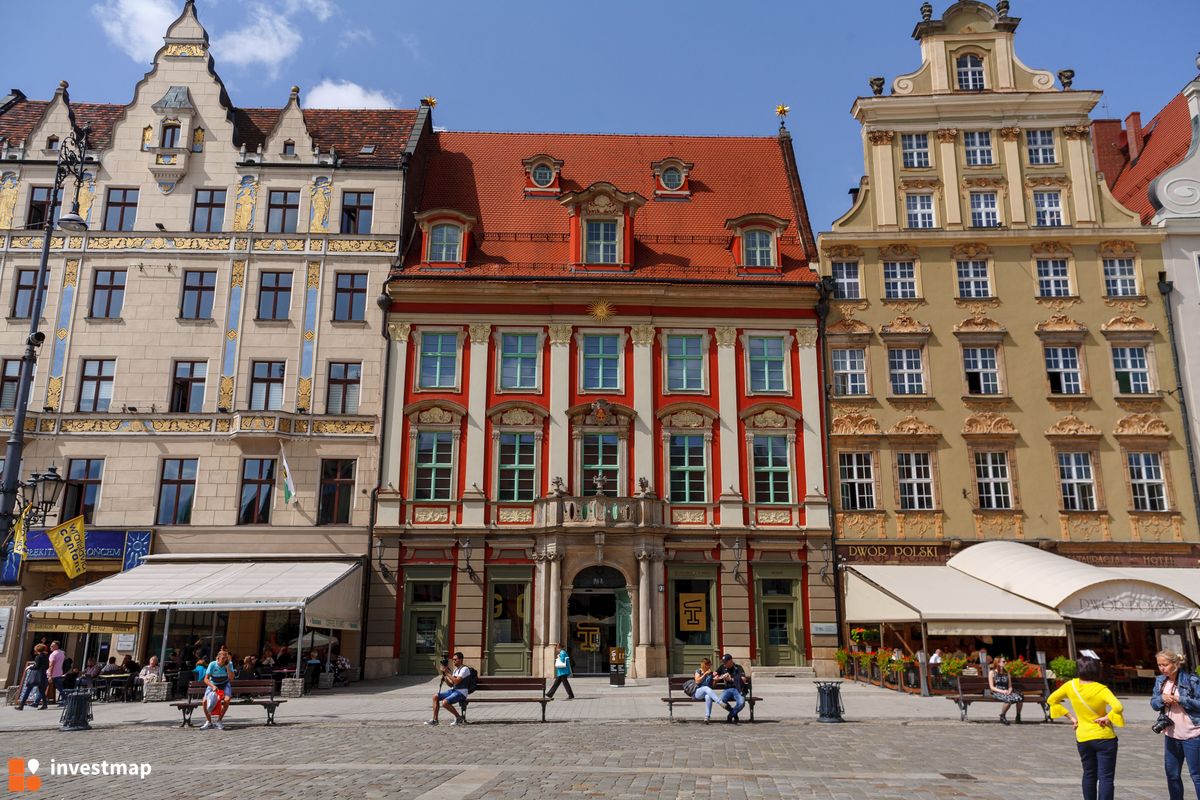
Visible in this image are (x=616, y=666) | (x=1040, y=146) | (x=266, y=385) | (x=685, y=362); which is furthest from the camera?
(x=1040, y=146)

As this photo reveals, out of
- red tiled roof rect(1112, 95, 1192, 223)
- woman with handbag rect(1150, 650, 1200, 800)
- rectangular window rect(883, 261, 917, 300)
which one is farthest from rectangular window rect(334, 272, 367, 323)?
red tiled roof rect(1112, 95, 1192, 223)

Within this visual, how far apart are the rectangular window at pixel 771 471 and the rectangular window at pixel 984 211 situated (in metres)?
10.7

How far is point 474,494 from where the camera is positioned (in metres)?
30.1

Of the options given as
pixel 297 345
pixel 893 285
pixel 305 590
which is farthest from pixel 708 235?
pixel 305 590

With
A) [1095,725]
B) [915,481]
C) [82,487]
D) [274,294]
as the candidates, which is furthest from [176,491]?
[1095,725]

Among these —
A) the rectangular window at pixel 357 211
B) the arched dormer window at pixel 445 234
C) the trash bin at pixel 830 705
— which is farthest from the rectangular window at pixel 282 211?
the trash bin at pixel 830 705

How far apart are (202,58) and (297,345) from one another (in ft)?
39.6

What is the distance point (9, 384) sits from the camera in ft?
100

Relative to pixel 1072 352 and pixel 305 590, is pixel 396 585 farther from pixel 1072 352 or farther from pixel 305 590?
pixel 1072 352

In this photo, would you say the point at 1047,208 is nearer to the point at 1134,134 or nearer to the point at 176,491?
the point at 1134,134

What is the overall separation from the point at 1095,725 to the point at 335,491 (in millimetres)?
24978

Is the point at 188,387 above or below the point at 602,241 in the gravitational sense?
below

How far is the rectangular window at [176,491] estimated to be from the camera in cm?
2981

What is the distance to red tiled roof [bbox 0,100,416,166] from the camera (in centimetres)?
3378
